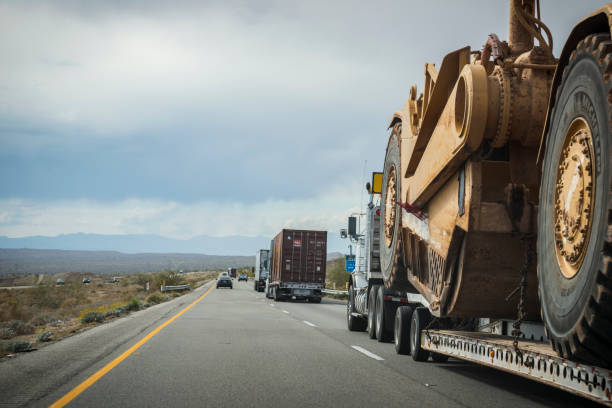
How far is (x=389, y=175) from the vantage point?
11922 mm

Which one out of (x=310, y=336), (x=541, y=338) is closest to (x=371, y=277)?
(x=310, y=336)

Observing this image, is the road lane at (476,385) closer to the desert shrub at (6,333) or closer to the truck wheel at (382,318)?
the truck wheel at (382,318)

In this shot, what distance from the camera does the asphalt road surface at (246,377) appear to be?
6676mm

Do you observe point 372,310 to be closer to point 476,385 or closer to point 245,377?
point 476,385

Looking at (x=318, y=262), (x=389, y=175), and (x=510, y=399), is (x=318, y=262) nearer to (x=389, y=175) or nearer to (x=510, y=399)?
(x=389, y=175)

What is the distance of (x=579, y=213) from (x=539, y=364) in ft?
4.94

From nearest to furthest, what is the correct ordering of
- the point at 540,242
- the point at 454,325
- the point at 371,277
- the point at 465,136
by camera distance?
the point at 540,242 → the point at 465,136 → the point at 454,325 → the point at 371,277

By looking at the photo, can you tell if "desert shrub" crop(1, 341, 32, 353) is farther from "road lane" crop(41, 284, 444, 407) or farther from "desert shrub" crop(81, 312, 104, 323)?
"desert shrub" crop(81, 312, 104, 323)

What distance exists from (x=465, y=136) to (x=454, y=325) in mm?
4443

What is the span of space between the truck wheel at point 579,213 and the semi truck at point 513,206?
0.01 meters

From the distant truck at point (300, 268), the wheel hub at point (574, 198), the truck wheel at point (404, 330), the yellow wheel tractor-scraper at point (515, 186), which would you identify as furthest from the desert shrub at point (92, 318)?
the distant truck at point (300, 268)

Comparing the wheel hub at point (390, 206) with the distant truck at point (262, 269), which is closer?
the wheel hub at point (390, 206)

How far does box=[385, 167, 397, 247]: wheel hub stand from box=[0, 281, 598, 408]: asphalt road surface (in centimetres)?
221

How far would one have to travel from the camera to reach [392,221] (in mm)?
11453
